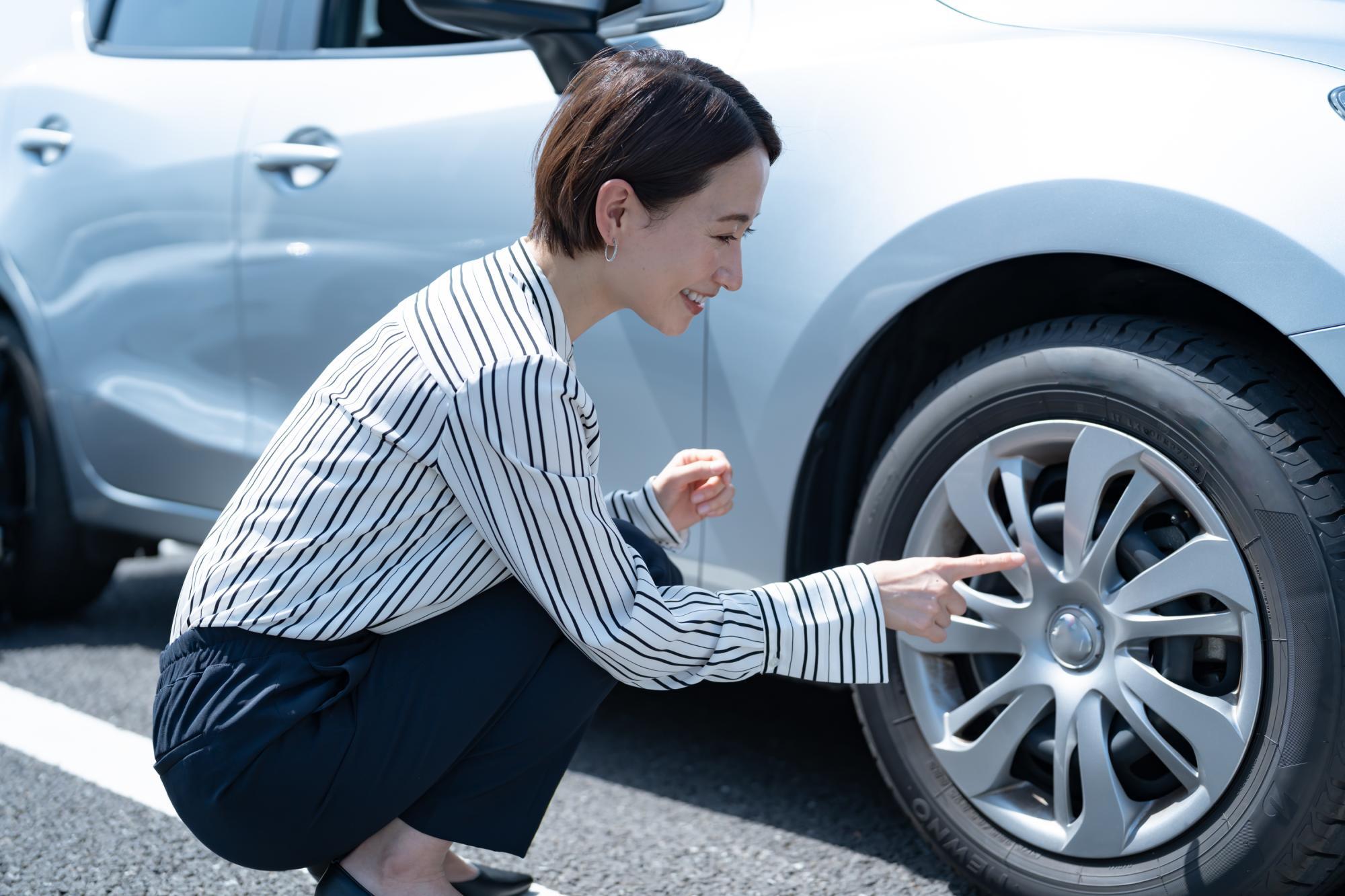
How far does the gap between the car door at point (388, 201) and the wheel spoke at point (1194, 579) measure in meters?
0.69

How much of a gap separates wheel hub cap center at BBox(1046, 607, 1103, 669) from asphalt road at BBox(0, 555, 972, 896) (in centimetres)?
39

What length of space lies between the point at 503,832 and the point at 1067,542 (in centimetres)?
72

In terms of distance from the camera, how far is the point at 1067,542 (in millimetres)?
1600

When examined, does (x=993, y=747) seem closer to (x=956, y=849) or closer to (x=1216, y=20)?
(x=956, y=849)

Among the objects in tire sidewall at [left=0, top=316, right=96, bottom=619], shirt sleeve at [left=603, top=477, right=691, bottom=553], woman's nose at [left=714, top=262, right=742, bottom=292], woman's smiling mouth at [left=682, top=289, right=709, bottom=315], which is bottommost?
tire sidewall at [left=0, top=316, right=96, bottom=619]

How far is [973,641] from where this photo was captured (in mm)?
1704

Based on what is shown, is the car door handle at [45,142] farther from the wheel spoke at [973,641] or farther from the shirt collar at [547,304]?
the wheel spoke at [973,641]

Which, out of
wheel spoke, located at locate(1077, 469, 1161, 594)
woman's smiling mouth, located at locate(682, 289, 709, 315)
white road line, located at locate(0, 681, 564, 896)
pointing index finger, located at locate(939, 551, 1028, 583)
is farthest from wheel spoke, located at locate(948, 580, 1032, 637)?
white road line, located at locate(0, 681, 564, 896)

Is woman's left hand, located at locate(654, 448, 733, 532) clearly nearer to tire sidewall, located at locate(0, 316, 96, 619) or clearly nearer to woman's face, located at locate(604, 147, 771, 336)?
woman's face, located at locate(604, 147, 771, 336)

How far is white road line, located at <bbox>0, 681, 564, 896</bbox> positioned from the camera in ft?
7.11

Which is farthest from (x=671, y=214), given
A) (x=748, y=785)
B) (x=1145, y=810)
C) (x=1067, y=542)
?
(x=748, y=785)

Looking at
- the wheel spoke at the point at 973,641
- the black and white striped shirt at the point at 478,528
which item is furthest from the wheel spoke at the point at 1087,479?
the black and white striped shirt at the point at 478,528

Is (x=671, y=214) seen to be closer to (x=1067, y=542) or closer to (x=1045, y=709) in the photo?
(x=1067, y=542)

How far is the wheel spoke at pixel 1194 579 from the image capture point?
1.48m
